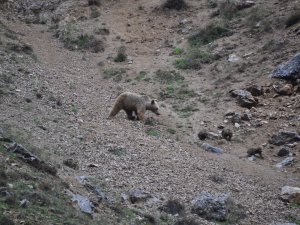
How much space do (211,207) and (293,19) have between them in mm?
12574

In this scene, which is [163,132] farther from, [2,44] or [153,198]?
[2,44]

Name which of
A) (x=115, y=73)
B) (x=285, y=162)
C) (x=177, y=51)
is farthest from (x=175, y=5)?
(x=285, y=162)

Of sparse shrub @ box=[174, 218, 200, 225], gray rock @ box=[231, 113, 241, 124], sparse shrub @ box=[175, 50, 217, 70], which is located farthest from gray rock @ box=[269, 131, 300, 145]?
sparse shrub @ box=[175, 50, 217, 70]

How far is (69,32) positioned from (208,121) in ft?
36.7

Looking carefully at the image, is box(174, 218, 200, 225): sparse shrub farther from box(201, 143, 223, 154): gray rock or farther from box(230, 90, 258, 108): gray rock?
box(230, 90, 258, 108): gray rock

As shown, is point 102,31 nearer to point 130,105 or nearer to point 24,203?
point 130,105

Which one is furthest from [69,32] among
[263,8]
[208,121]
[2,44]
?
[208,121]

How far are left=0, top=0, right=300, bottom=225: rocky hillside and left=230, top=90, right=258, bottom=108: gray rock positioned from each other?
0.07 meters

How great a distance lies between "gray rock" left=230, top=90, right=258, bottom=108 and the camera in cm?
1766

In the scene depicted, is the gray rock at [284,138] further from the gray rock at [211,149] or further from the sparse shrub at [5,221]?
the sparse shrub at [5,221]

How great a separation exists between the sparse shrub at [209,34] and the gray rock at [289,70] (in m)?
5.08

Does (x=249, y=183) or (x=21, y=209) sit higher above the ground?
(x=21, y=209)

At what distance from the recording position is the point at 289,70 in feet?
60.0

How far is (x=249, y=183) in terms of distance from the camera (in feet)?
42.8
